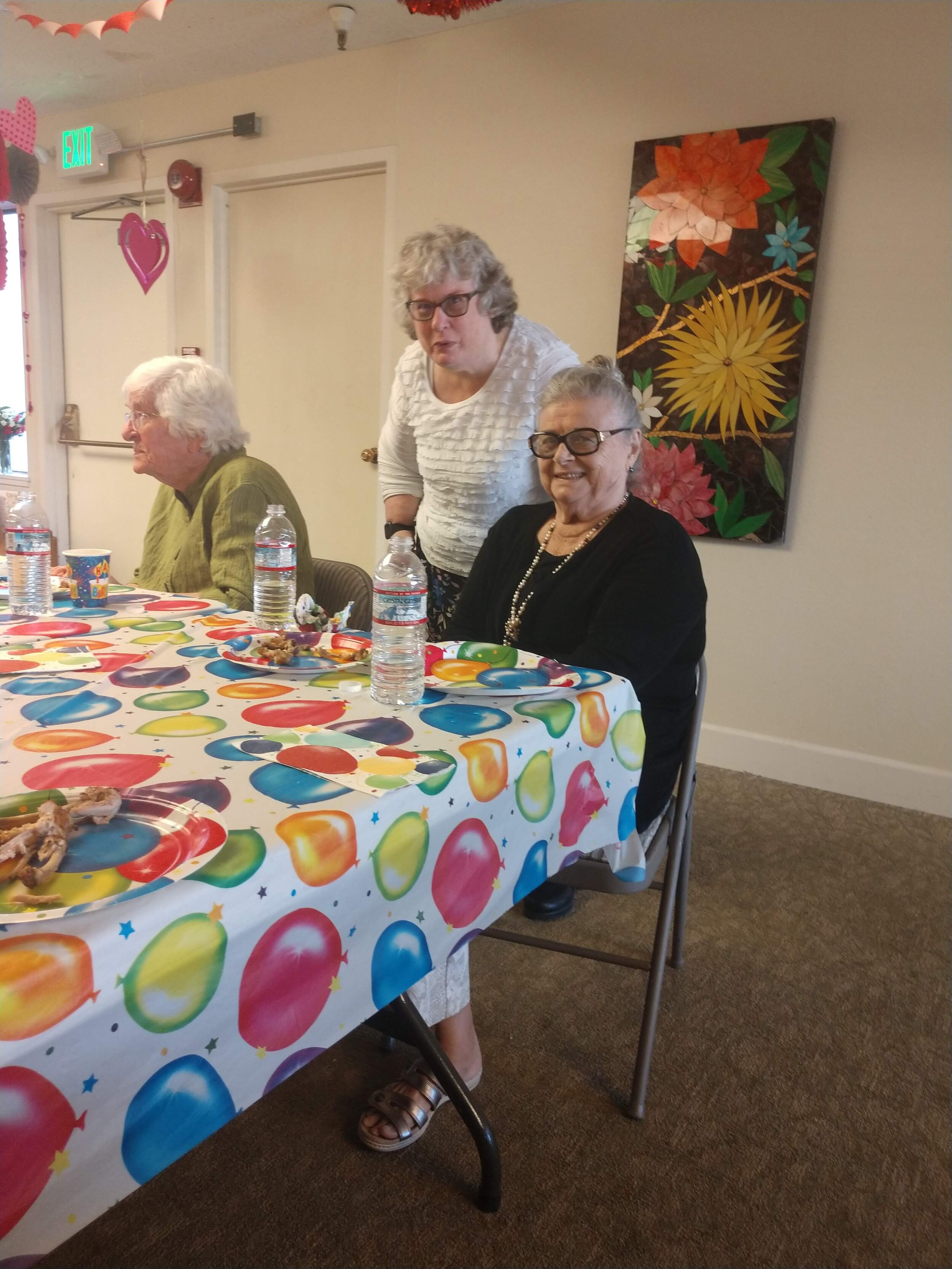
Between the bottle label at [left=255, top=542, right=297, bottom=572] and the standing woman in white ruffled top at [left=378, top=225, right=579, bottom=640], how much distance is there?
617 mm

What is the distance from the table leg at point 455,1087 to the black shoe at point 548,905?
0.76 meters

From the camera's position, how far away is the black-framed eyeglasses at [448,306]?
1.98m

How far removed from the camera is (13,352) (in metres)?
4.89

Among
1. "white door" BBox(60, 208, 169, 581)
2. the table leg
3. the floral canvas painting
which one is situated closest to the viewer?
the table leg

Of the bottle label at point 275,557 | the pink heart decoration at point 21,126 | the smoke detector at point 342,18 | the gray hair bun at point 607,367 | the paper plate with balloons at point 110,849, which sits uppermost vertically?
the smoke detector at point 342,18

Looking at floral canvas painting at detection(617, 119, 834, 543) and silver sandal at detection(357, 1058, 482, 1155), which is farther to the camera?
floral canvas painting at detection(617, 119, 834, 543)

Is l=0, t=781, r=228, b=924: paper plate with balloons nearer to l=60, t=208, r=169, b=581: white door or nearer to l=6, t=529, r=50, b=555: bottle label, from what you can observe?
l=6, t=529, r=50, b=555: bottle label

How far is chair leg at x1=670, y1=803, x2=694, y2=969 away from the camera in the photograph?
1.66m

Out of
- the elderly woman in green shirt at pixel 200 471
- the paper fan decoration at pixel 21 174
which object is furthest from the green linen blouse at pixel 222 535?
the paper fan decoration at pixel 21 174

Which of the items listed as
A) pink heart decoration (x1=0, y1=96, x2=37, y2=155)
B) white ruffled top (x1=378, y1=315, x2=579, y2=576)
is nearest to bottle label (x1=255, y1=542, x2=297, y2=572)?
white ruffled top (x1=378, y1=315, x2=579, y2=576)

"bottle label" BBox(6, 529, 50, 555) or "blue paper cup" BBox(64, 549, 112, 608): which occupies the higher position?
"bottle label" BBox(6, 529, 50, 555)

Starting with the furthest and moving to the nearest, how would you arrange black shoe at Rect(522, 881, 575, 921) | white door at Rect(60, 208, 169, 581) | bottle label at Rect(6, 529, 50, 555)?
white door at Rect(60, 208, 169, 581) < black shoe at Rect(522, 881, 575, 921) < bottle label at Rect(6, 529, 50, 555)

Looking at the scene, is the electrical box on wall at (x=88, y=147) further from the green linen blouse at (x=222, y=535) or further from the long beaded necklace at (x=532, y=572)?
the long beaded necklace at (x=532, y=572)

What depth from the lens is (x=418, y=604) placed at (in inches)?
42.1
